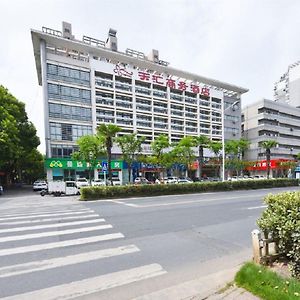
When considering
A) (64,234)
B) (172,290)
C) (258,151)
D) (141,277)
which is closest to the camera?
(172,290)

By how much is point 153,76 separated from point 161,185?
1453 inches

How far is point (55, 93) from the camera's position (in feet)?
139

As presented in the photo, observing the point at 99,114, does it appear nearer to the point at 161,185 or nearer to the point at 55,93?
the point at 55,93

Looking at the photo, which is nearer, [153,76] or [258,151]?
[153,76]

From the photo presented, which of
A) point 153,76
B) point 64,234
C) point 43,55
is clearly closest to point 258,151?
point 153,76

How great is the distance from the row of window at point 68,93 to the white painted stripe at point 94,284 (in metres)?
41.9

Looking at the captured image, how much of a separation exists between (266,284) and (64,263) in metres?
4.14

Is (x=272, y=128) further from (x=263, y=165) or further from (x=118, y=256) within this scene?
(x=118, y=256)

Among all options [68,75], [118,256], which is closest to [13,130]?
[68,75]

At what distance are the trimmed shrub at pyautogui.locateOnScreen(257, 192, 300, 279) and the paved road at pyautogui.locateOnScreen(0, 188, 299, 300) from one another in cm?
121

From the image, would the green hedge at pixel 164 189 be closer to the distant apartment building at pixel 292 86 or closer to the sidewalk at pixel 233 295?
the sidewalk at pixel 233 295

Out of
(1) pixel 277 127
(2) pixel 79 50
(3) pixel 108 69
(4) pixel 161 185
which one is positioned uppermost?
(2) pixel 79 50

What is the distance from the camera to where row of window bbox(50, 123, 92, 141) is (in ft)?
139

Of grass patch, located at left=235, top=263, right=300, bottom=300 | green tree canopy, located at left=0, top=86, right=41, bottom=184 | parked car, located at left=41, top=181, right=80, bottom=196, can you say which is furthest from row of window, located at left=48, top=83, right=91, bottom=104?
grass patch, located at left=235, top=263, right=300, bottom=300
